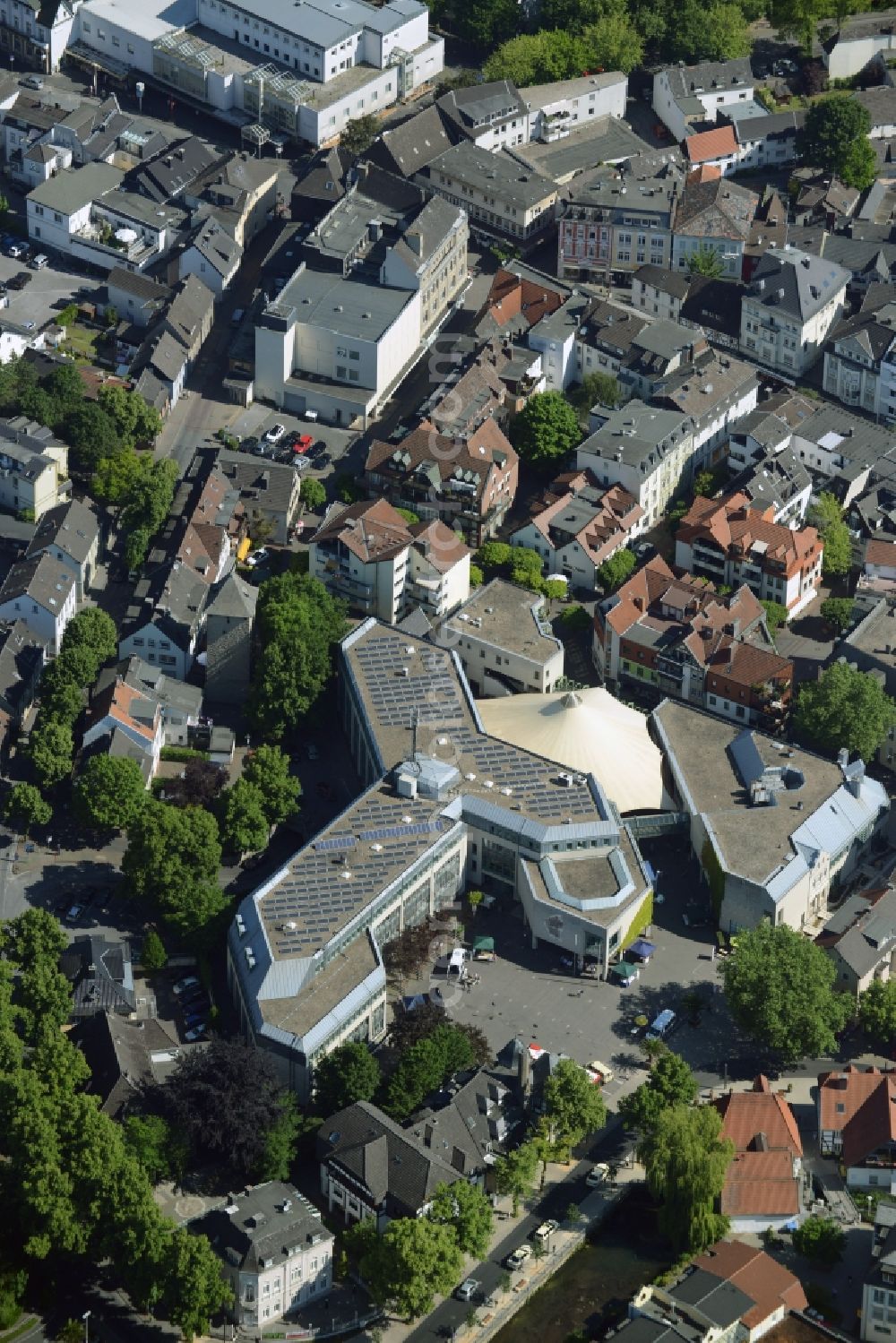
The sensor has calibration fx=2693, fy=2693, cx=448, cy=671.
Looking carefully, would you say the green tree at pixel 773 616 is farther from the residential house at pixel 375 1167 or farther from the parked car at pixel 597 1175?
the residential house at pixel 375 1167

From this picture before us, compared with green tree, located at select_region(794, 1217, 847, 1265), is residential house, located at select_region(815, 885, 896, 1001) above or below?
above

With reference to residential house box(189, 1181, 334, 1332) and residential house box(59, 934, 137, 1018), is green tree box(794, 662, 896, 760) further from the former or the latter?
residential house box(189, 1181, 334, 1332)

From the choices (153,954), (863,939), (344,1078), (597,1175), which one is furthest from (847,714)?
(153,954)

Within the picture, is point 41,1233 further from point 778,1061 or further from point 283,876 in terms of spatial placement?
point 778,1061

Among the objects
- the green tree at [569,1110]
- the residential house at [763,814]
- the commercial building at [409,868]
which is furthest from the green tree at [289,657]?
the green tree at [569,1110]

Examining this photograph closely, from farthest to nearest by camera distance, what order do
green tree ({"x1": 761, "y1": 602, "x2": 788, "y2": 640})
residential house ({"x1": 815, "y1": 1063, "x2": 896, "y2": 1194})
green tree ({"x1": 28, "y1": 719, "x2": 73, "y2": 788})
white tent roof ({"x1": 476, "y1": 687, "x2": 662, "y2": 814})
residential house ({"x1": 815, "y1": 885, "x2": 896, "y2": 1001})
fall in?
green tree ({"x1": 761, "y1": 602, "x2": 788, "y2": 640}), white tent roof ({"x1": 476, "y1": 687, "x2": 662, "y2": 814}), green tree ({"x1": 28, "y1": 719, "x2": 73, "y2": 788}), residential house ({"x1": 815, "y1": 885, "x2": 896, "y2": 1001}), residential house ({"x1": 815, "y1": 1063, "x2": 896, "y2": 1194})

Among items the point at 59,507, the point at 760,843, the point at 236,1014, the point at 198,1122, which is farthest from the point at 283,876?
the point at 59,507

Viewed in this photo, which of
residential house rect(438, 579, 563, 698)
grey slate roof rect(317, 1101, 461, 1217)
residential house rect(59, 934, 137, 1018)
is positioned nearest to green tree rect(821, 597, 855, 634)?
residential house rect(438, 579, 563, 698)

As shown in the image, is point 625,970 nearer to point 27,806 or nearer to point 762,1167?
point 762,1167
